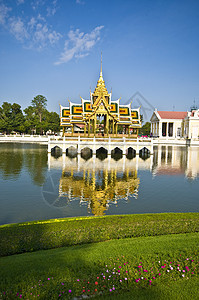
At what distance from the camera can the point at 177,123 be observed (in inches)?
3410

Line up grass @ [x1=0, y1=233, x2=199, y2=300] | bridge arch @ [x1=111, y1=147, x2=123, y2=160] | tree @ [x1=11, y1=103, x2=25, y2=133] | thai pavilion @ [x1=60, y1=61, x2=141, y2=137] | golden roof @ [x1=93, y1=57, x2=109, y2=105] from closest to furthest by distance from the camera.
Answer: grass @ [x1=0, y1=233, x2=199, y2=300]
bridge arch @ [x1=111, y1=147, x2=123, y2=160]
thai pavilion @ [x1=60, y1=61, x2=141, y2=137]
golden roof @ [x1=93, y1=57, x2=109, y2=105]
tree @ [x1=11, y1=103, x2=25, y2=133]

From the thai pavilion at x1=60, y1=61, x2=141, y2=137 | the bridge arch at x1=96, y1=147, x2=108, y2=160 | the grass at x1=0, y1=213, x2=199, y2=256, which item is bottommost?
the grass at x1=0, y1=213, x2=199, y2=256

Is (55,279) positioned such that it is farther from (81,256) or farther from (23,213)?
(23,213)

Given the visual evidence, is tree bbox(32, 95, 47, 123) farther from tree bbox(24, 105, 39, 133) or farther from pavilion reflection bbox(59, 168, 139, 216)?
pavilion reflection bbox(59, 168, 139, 216)

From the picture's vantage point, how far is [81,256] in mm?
6188

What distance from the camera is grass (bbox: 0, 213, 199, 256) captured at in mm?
7355

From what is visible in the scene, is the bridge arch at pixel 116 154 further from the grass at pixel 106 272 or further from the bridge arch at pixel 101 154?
the grass at pixel 106 272

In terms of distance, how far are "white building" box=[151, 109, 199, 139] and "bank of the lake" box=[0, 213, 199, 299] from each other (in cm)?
7712

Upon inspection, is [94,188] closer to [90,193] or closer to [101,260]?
[90,193]

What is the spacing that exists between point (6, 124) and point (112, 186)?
74.4 m

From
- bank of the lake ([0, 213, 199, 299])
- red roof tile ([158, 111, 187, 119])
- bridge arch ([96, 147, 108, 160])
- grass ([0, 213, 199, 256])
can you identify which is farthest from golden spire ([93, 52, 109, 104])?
red roof tile ([158, 111, 187, 119])

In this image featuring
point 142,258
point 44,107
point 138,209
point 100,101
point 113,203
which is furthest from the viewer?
point 44,107

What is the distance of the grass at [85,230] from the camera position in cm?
736

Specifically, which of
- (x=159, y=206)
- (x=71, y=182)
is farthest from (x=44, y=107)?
(x=159, y=206)
